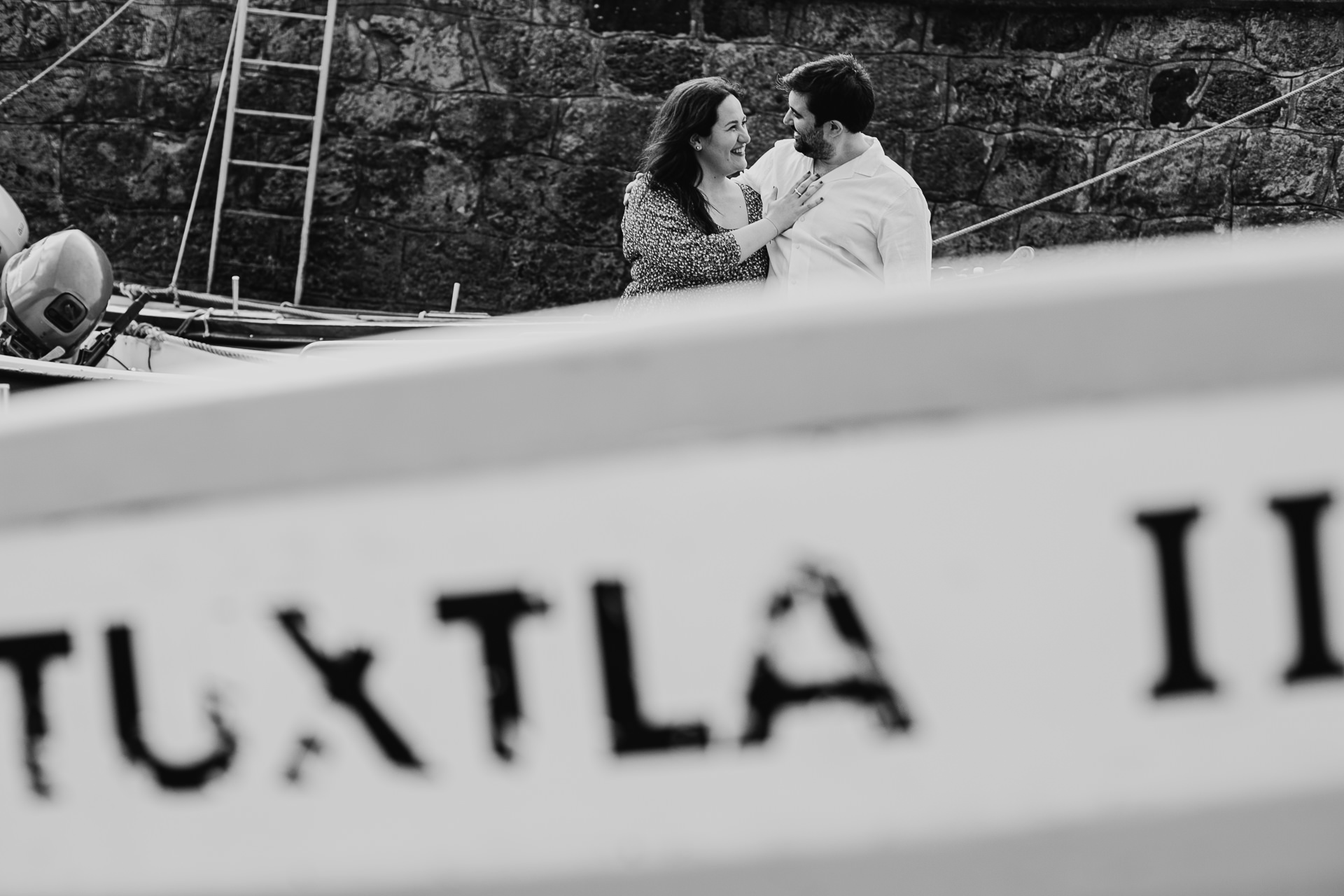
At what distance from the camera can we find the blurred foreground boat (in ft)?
2.97

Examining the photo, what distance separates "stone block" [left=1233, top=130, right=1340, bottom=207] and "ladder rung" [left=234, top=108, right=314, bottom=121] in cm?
432

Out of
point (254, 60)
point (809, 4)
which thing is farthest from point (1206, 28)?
point (254, 60)

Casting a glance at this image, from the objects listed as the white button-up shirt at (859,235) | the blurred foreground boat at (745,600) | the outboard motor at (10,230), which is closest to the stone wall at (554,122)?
the outboard motor at (10,230)

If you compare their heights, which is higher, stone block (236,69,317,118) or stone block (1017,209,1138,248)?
stone block (236,69,317,118)

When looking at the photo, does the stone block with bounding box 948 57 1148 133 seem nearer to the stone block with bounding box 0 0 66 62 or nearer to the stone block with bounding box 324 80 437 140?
the stone block with bounding box 324 80 437 140

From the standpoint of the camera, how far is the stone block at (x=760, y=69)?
6.49 meters

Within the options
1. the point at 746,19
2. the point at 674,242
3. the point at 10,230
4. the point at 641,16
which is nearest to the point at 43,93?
the point at 10,230

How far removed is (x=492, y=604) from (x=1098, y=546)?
40 centimetres

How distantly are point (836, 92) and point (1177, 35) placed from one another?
398 cm

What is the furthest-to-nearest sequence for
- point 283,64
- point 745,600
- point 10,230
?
point 283,64, point 10,230, point 745,600

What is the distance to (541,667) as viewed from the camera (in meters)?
0.95

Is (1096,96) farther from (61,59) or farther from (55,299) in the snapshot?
(61,59)

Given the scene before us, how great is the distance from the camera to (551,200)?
662 cm

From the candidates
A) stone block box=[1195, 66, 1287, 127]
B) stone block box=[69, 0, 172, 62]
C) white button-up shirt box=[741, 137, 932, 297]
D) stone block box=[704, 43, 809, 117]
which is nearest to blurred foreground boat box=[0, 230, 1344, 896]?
white button-up shirt box=[741, 137, 932, 297]
